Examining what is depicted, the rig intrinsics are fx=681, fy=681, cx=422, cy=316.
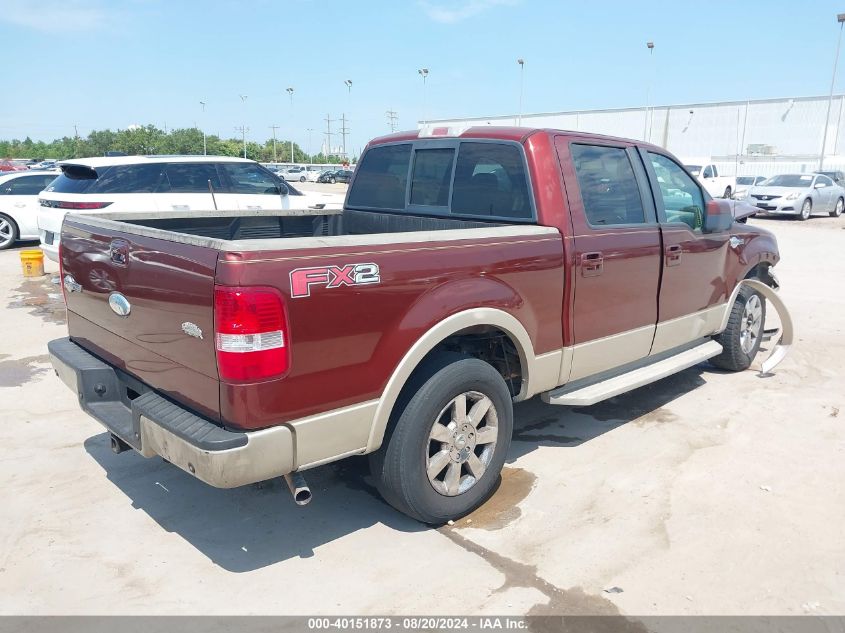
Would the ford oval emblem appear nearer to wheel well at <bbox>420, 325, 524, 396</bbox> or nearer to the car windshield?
wheel well at <bbox>420, 325, 524, 396</bbox>

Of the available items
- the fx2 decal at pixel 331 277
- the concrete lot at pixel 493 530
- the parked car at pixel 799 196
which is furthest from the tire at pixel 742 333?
the parked car at pixel 799 196

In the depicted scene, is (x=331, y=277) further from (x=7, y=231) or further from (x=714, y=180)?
A: (x=714, y=180)

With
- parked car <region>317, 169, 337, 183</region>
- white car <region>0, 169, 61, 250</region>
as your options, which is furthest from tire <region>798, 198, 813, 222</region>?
parked car <region>317, 169, 337, 183</region>

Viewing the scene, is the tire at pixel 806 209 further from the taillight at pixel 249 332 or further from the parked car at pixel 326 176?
the parked car at pixel 326 176

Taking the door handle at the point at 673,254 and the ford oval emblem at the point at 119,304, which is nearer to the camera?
the ford oval emblem at the point at 119,304

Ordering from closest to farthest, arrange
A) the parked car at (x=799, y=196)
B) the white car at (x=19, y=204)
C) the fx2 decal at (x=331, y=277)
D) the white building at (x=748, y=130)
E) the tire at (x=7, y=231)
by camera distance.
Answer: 1. the fx2 decal at (x=331, y=277)
2. the white car at (x=19, y=204)
3. the tire at (x=7, y=231)
4. the parked car at (x=799, y=196)
5. the white building at (x=748, y=130)

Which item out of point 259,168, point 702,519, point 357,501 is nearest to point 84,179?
point 259,168

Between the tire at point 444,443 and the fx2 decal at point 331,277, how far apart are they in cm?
67

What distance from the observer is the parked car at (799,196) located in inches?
877

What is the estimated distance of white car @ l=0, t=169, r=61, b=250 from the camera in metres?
13.9

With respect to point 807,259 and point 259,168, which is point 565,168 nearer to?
Answer: point 259,168

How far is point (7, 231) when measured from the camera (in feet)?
46.4

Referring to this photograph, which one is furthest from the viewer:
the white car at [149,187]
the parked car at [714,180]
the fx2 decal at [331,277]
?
the parked car at [714,180]

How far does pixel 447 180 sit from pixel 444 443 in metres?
1.92
